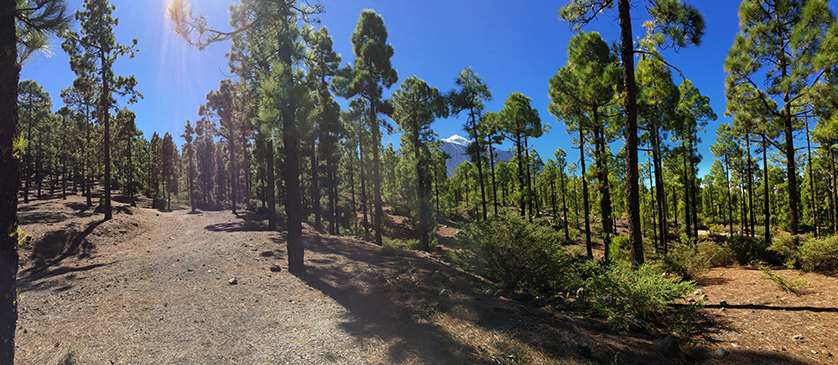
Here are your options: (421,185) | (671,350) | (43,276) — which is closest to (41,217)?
(43,276)

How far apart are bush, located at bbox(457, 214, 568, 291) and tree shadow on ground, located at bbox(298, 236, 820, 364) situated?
70 centimetres

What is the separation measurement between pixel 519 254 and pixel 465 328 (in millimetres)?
3810

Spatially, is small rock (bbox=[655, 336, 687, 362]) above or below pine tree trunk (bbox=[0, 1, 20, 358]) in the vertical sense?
below

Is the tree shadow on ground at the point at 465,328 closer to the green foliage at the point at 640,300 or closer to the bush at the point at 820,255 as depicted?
the green foliage at the point at 640,300

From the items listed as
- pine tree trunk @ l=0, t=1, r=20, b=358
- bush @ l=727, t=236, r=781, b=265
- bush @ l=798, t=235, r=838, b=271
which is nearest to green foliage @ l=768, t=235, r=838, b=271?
bush @ l=798, t=235, r=838, b=271

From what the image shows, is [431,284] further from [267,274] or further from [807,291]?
[807,291]

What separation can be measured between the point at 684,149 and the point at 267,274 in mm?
23169

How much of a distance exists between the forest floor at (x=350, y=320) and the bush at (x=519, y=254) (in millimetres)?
697

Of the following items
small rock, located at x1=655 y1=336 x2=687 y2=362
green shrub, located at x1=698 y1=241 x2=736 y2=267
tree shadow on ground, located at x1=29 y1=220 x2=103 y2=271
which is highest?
tree shadow on ground, located at x1=29 y1=220 x2=103 y2=271

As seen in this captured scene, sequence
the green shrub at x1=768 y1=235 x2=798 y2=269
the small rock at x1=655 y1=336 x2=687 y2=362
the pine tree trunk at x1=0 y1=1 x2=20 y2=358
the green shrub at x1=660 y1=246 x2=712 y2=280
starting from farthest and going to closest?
1. the green shrub at x1=768 y1=235 x2=798 y2=269
2. the green shrub at x1=660 y1=246 x2=712 y2=280
3. the small rock at x1=655 y1=336 x2=687 y2=362
4. the pine tree trunk at x1=0 y1=1 x2=20 y2=358

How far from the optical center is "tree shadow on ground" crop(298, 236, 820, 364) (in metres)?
4.61

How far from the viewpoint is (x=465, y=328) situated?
5562 mm

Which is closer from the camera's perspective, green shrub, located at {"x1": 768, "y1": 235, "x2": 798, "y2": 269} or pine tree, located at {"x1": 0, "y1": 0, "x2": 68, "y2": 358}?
pine tree, located at {"x1": 0, "y1": 0, "x2": 68, "y2": 358}

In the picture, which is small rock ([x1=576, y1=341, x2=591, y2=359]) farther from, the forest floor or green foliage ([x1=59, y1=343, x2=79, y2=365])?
green foliage ([x1=59, y1=343, x2=79, y2=365])
